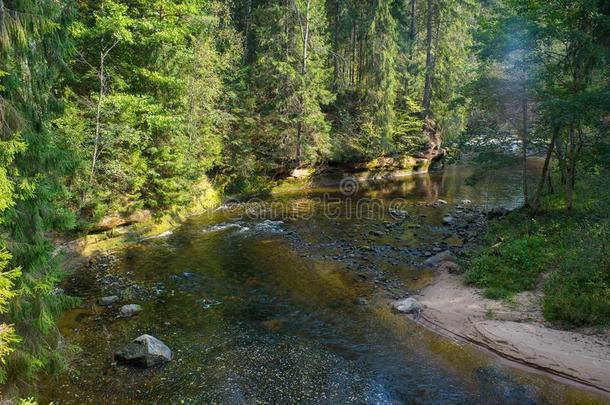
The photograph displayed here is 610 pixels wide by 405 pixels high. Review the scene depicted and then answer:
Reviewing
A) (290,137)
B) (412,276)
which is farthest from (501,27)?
(290,137)

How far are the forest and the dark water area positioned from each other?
6.63ft

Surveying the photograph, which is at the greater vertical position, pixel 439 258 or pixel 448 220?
pixel 448 220

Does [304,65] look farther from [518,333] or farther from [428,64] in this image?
[518,333]

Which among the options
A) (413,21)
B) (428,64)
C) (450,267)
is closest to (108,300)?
(450,267)

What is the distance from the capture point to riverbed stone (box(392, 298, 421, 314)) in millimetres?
13531

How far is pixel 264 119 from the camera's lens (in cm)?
Result: 3241

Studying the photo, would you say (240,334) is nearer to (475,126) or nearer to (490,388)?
(490,388)

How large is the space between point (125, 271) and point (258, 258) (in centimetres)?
549

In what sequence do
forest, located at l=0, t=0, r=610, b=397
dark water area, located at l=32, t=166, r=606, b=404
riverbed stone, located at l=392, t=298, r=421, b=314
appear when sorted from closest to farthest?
1. forest, located at l=0, t=0, r=610, b=397
2. dark water area, located at l=32, t=166, r=606, b=404
3. riverbed stone, located at l=392, t=298, r=421, b=314

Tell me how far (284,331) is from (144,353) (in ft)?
13.1

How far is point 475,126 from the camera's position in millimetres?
21016

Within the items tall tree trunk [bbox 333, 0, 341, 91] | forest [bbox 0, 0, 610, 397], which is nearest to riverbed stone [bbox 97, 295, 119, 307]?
forest [bbox 0, 0, 610, 397]

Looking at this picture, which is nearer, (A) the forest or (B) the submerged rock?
(A) the forest

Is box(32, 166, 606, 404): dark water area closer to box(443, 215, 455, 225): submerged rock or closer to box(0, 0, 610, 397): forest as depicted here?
box(443, 215, 455, 225): submerged rock
